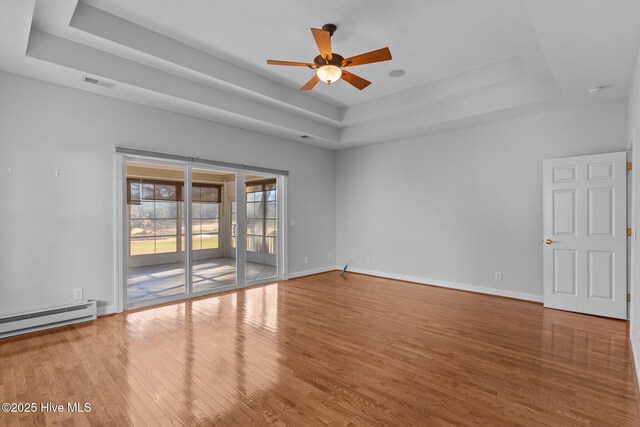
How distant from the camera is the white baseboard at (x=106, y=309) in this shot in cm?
412

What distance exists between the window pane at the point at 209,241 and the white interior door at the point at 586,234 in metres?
5.12

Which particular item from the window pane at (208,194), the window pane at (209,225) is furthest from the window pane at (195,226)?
the window pane at (208,194)

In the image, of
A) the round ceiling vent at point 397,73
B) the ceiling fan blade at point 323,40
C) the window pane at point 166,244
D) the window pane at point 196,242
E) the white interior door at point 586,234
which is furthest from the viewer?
the window pane at point 196,242

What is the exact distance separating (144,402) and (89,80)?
351 centimetres

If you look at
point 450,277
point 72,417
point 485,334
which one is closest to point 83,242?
point 72,417

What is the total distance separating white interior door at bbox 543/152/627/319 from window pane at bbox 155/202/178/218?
18.1 feet

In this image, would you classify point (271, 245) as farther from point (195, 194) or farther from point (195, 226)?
point (195, 194)

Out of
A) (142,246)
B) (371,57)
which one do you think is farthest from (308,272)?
(371,57)

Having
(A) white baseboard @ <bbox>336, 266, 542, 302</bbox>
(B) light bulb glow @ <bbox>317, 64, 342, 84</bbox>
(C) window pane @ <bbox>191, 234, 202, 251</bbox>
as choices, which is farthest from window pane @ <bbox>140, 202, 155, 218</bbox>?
(A) white baseboard @ <bbox>336, 266, 542, 302</bbox>

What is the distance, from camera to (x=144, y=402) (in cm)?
226

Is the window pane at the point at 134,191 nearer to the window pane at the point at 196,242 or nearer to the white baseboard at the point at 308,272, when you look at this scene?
the window pane at the point at 196,242

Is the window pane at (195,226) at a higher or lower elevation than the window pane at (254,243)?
higher

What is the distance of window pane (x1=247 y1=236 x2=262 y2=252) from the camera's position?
19.8 ft

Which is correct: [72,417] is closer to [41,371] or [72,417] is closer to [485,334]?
[41,371]
